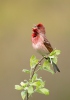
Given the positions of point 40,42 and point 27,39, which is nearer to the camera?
point 40,42

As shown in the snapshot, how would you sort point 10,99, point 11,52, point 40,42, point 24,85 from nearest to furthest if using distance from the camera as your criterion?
point 24,85 < point 40,42 < point 10,99 < point 11,52

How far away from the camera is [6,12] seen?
8289 mm

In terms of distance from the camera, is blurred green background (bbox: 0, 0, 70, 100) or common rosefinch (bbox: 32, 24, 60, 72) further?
blurred green background (bbox: 0, 0, 70, 100)

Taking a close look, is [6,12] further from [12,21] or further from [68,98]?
[68,98]

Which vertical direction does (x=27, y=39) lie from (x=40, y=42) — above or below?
above

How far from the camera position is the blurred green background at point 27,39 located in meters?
7.14

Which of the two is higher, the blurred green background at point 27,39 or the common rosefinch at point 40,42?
the blurred green background at point 27,39

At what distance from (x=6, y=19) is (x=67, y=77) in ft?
5.83

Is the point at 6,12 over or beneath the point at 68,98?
over

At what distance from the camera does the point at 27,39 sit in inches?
305

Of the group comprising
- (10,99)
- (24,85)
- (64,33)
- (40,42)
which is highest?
(64,33)

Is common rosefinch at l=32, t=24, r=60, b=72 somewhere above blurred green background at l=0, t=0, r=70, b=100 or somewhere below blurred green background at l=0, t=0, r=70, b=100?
below

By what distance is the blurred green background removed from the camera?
7137mm

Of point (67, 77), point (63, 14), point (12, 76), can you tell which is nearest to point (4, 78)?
point (12, 76)
